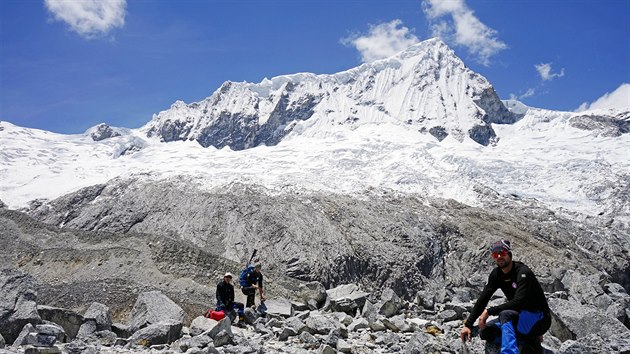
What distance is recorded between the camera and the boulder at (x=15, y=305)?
13.0 meters

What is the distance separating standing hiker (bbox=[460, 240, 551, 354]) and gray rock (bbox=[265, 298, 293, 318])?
1121 centimetres

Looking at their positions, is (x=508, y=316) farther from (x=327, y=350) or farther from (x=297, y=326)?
(x=297, y=326)

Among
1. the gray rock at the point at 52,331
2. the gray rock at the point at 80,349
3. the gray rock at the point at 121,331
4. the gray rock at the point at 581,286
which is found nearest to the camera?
the gray rock at the point at 80,349

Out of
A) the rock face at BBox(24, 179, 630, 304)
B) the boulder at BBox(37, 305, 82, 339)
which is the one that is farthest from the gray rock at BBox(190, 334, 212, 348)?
the rock face at BBox(24, 179, 630, 304)

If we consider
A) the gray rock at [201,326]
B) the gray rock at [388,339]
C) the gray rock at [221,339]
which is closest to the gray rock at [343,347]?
the gray rock at [388,339]

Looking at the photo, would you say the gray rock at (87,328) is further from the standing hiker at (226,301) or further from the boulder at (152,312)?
the standing hiker at (226,301)

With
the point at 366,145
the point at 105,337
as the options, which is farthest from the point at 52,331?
the point at 366,145

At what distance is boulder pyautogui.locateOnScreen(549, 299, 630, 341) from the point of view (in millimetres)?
12578

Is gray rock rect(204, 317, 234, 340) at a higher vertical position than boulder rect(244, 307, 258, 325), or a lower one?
higher

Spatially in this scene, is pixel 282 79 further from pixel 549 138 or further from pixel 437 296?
pixel 437 296

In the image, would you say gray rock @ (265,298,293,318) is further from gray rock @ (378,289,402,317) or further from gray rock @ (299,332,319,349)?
gray rock @ (299,332,319,349)

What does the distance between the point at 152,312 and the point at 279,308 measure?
15.8 feet

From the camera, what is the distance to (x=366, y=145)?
11906 centimetres

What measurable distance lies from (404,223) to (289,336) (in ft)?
196
